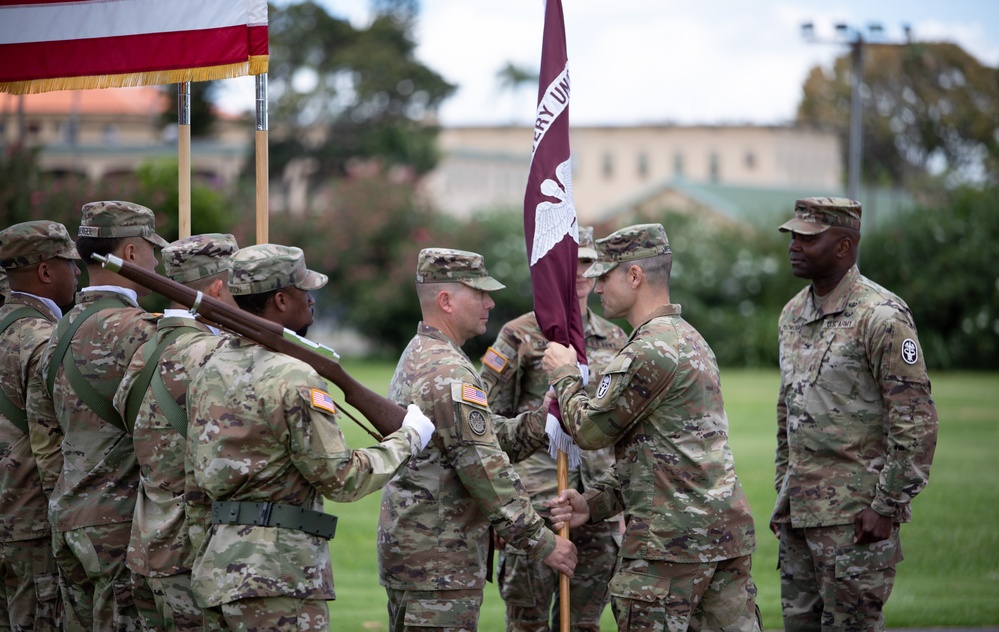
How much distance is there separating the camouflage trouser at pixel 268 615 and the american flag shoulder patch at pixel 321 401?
2.57 feet

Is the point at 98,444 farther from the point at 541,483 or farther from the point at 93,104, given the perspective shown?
the point at 93,104

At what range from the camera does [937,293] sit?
36.0 m

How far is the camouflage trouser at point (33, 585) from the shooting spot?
21.4ft

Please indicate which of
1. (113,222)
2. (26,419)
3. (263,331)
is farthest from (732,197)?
(263,331)

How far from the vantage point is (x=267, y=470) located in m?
4.64

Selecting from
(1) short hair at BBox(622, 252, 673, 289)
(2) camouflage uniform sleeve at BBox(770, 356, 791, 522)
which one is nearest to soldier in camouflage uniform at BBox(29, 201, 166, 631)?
(1) short hair at BBox(622, 252, 673, 289)

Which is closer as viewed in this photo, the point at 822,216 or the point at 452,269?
the point at 452,269

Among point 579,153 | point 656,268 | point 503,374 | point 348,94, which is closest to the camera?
point 656,268

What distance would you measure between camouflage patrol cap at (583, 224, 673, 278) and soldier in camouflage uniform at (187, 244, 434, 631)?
161cm

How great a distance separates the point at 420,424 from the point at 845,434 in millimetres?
2452

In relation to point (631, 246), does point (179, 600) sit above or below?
below

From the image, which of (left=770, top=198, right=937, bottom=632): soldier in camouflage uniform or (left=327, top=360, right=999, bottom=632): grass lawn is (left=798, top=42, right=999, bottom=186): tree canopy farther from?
(left=770, top=198, right=937, bottom=632): soldier in camouflage uniform

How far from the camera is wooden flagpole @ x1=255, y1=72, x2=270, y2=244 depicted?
6.11 meters

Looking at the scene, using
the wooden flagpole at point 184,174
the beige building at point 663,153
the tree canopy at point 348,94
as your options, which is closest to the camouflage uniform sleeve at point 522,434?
the wooden flagpole at point 184,174
